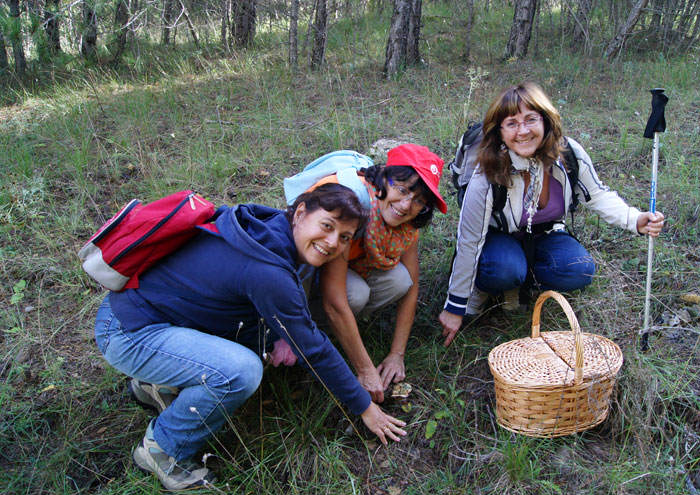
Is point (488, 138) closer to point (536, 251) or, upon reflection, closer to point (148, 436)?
point (536, 251)

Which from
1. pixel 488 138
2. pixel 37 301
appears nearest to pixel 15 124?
pixel 37 301

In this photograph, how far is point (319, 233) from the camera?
6.70ft

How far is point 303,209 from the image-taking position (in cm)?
210

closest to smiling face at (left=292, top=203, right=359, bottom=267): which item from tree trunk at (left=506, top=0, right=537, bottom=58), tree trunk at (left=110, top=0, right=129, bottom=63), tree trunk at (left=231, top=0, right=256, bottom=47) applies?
tree trunk at (left=506, top=0, right=537, bottom=58)

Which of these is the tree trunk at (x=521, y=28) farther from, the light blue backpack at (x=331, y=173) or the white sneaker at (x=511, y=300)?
the light blue backpack at (x=331, y=173)

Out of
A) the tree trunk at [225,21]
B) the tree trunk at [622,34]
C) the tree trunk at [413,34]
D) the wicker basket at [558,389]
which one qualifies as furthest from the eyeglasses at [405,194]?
the tree trunk at [622,34]

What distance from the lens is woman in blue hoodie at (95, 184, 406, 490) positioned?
6.52 ft

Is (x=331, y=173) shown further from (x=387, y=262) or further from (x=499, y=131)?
(x=499, y=131)

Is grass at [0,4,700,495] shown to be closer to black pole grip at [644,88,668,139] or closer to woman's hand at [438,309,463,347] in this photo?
woman's hand at [438,309,463,347]

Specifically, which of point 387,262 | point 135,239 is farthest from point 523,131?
point 135,239

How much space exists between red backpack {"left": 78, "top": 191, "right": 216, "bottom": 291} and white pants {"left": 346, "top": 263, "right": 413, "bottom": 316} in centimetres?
85

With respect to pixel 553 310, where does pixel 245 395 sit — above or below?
above

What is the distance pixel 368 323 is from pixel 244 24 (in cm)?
600

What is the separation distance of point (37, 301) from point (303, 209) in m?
2.32
